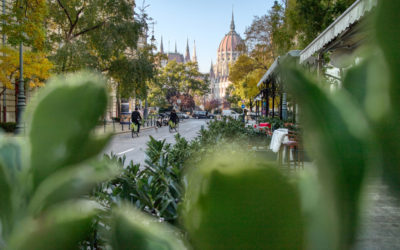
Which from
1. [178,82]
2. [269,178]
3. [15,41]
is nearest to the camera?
[269,178]

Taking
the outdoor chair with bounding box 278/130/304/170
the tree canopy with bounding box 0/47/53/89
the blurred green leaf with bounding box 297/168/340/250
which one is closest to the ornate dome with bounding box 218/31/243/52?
the tree canopy with bounding box 0/47/53/89

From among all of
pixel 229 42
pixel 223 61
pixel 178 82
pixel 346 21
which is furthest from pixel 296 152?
pixel 223 61

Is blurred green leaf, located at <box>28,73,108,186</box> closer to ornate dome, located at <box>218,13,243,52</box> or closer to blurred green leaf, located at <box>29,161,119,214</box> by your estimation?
blurred green leaf, located at <box>29,161,119,214</box>

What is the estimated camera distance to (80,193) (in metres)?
0.29

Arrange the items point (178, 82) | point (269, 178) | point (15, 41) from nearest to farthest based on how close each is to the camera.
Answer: point (269, 178) < point (15, 41) < point (178, 82)

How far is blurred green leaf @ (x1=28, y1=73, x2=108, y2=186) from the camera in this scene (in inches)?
11.0

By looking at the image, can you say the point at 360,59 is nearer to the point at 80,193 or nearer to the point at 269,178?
the point at 269,178

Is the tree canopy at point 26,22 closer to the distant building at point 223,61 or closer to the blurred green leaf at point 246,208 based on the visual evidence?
the blurred green leaf at point 246,208

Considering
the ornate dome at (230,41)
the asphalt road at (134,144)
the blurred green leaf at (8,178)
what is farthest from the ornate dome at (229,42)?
the blurred green leaf at (8,178)

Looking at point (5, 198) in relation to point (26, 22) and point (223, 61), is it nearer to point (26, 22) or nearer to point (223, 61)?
point (26, 22)

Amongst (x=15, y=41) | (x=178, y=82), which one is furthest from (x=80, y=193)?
(x=178, y=82)

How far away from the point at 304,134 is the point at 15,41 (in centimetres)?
1263

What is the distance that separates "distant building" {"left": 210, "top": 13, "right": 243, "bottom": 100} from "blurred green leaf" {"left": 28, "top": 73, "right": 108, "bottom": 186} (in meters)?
105

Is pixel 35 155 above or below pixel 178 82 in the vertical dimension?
below
